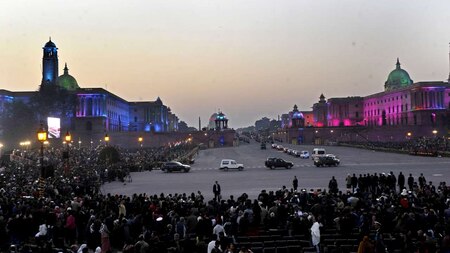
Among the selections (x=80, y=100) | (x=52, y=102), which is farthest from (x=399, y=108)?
(x=52, y=102)

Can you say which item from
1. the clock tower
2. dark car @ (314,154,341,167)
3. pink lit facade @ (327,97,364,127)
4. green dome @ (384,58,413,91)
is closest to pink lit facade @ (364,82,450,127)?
green dome @ (384,58,413,91)

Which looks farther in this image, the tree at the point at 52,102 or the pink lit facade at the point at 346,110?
the pink lit facade at the point at 346,110

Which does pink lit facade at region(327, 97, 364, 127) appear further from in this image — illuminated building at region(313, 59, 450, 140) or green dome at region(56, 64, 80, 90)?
green dome at region(56, 64, 80, 90)

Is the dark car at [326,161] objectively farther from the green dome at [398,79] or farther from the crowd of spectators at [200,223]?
the green dome at [398,79]

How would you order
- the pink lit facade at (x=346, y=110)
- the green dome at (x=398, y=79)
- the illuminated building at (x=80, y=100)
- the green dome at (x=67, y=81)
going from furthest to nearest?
the pink lit facade at (x=346, y=110) < the green dome at (x=398, y=79) < the green dome at (x=67, y=81) < the illuminated building at (x=80, y=100)

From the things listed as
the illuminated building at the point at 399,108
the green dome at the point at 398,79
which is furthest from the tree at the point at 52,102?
the green dome at the point at 398,79

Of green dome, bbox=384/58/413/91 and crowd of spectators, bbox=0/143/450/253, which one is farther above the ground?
green dome, bbox=384/58/413/91

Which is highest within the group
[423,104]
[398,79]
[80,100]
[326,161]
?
[398,79]

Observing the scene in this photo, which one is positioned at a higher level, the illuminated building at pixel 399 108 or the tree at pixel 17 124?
the illuminated building at pixel 399 108

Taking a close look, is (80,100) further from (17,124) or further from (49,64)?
(17,124)

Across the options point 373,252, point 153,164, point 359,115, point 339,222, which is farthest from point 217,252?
point 359,115

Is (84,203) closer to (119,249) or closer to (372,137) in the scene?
(119,249)

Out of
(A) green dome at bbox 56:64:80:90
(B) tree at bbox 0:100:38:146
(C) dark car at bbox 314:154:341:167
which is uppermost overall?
(A) green dome at bbox 56:64:80:90

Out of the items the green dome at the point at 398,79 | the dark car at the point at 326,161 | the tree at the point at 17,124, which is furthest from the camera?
the green dome at the point at 398,79
